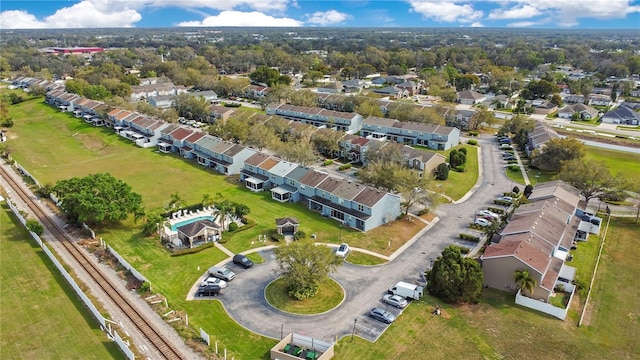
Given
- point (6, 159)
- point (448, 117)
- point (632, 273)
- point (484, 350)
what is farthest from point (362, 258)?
point (6, 159)

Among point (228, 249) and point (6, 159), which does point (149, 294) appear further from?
point (6, 159)

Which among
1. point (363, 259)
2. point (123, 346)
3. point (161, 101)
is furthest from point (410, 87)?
point (123, 346)

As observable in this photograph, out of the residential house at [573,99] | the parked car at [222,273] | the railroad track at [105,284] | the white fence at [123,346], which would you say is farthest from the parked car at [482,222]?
the residential house at [573,99]

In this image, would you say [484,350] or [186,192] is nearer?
[484,350]

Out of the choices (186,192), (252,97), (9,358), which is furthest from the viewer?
(252,97)

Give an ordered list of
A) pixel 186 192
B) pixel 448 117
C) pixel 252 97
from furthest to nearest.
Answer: pixel 252 97, pixel 448 117, pixel 186 192

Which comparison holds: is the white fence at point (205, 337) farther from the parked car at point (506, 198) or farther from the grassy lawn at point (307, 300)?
the parked car at point (506, 198)

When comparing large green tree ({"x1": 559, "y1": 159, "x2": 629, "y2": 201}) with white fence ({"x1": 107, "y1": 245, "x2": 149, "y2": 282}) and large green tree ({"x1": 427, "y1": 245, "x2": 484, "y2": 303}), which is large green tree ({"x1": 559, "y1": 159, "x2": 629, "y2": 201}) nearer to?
large green tree ({"x1": 427, "y1": 245, "x2": 484, "y2": 303})
